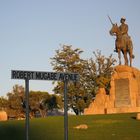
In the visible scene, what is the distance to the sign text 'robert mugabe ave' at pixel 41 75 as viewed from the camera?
10.2 meters

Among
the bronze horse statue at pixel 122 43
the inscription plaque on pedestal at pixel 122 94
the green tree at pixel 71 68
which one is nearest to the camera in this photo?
the inscription plaque on pedestal at pixel 122 94

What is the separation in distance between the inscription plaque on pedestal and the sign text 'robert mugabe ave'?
28.9 m

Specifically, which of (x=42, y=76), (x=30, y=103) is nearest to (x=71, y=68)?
(x=30, y=103)

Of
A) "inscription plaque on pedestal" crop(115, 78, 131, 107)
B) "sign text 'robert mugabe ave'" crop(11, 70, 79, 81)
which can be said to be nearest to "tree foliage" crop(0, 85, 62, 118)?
"inscription plaque on pedestal" crop(115, 78, 131, 107)

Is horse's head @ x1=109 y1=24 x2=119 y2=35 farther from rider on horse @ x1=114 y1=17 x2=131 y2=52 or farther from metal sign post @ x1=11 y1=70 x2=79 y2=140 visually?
metal sign post @ x1=11 y1=70 x2=79 y2=140

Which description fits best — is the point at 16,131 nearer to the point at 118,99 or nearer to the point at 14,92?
the point at 118,99

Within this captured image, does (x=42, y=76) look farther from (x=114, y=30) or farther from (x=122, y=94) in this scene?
(x=114, y=30)

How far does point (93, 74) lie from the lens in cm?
6581

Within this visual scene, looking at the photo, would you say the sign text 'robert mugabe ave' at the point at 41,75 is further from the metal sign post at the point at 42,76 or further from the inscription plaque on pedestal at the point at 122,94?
the inscription plaque on pedestal at the point at 122,94

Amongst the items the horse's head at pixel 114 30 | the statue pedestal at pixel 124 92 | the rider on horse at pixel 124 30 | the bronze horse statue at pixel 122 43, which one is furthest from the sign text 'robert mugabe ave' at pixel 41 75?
the horse's head at pixel 114 30

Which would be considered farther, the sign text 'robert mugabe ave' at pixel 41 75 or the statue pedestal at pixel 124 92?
the statue pedestal at pixel 124 92

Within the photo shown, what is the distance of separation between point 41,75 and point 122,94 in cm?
2942

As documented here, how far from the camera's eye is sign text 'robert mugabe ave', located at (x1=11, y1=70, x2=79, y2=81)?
10.2m

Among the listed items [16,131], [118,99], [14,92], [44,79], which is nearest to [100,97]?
[118,99]
